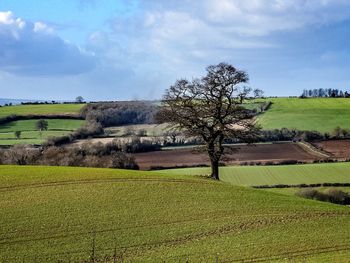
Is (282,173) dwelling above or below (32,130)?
below

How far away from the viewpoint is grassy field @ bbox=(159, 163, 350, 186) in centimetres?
6538

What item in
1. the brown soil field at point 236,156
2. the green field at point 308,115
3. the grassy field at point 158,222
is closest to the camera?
the grassy field at point 158,222

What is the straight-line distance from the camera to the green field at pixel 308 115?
11350cm

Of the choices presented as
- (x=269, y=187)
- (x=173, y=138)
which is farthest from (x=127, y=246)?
(x=173, y=138)

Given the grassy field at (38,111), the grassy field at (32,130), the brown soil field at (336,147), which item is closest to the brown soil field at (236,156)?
the brown soil field at (336,147)

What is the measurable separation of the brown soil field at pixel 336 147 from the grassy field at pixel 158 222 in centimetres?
4332

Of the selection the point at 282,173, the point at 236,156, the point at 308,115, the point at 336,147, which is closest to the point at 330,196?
the point at 282,173

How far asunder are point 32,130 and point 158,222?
88483mm

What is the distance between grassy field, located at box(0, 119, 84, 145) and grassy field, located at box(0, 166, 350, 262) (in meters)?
57.5

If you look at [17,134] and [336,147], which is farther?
[17,134]

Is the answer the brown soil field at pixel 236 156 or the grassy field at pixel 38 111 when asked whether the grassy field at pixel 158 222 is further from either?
the grassy field at pixel 38 111

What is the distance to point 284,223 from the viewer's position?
34125 millimetres

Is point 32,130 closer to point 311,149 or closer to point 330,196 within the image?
point 311,149

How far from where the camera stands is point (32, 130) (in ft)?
380
